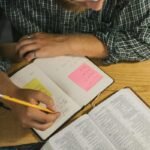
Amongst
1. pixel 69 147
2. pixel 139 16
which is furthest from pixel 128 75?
pixel 69 147

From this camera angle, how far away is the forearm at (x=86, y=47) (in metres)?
1.03

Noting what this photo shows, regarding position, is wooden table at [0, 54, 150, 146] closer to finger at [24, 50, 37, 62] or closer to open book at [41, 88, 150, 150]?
open book at [41, 88, 150, 150]

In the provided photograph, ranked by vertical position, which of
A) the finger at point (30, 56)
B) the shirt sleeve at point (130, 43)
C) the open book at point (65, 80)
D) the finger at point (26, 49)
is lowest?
the open book at point (65, 80)

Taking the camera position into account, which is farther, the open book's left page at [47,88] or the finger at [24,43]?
the finger at [24,43]

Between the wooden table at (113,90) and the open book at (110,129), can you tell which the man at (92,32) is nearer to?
the wooden table at (113,90)

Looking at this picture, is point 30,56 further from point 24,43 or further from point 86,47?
point 86,47

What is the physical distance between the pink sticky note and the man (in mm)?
54

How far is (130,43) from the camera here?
3.36 ft

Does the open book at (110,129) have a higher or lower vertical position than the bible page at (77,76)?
lower

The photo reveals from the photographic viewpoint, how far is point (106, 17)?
1079 millimetres

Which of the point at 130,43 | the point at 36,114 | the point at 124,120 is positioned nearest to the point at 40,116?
the point at 36,114

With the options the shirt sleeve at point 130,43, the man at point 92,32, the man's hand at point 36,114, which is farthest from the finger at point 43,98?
the shirt sleeve at point 130,43

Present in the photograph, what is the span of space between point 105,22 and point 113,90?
0.25 meters

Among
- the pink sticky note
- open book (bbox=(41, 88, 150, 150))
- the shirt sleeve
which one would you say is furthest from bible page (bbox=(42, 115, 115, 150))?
the shirt sleeve
